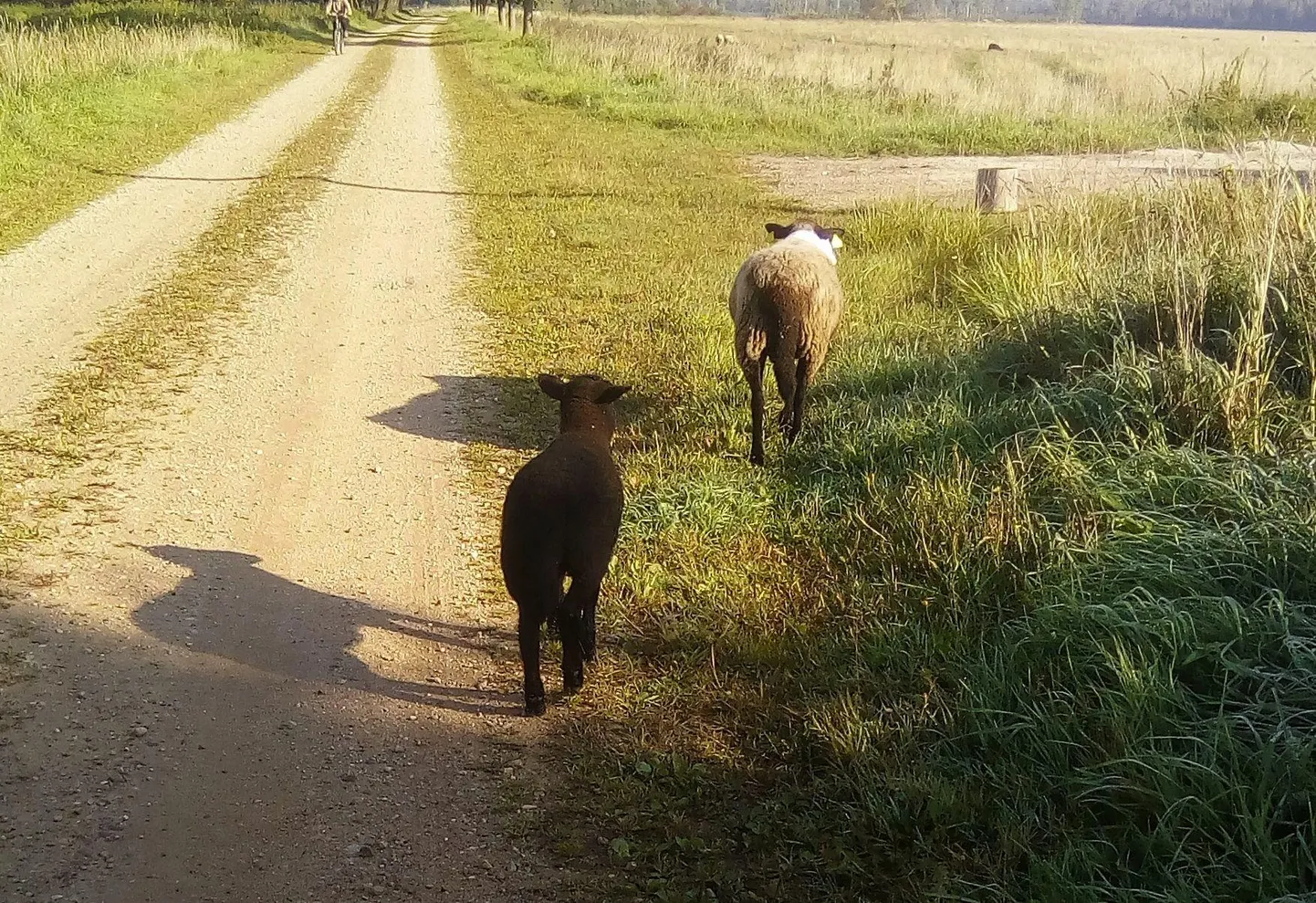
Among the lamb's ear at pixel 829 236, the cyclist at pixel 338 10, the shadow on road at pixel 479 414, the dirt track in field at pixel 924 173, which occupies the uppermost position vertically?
the cyclist at pixel 338 10

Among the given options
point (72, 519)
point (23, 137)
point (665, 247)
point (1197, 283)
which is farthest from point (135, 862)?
point (23, 137)

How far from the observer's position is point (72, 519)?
5.29 metres

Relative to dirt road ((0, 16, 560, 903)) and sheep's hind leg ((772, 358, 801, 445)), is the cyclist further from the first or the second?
sheep's hind leg ((772, 358, 801, 445))

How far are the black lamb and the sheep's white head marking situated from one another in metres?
→ 2.99

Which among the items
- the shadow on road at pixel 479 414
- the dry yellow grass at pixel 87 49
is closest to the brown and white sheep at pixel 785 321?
the shadow on road at pixel 479 414

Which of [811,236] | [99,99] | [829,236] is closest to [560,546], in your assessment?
[811,236]

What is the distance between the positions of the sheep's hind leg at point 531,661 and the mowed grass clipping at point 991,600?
0.17m

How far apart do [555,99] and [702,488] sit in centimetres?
2009

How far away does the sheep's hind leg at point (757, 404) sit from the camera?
6.12 m

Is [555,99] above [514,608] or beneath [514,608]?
above

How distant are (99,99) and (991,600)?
18.4m

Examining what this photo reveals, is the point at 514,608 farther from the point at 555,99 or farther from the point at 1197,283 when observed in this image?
the point at 555,99

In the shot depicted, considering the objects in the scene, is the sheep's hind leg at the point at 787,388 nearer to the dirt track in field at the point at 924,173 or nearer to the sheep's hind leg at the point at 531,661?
the sheep's hind leg at the point at 531,661

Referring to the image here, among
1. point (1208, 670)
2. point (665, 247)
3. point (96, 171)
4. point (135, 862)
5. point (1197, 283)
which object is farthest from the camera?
point (96, 171)
